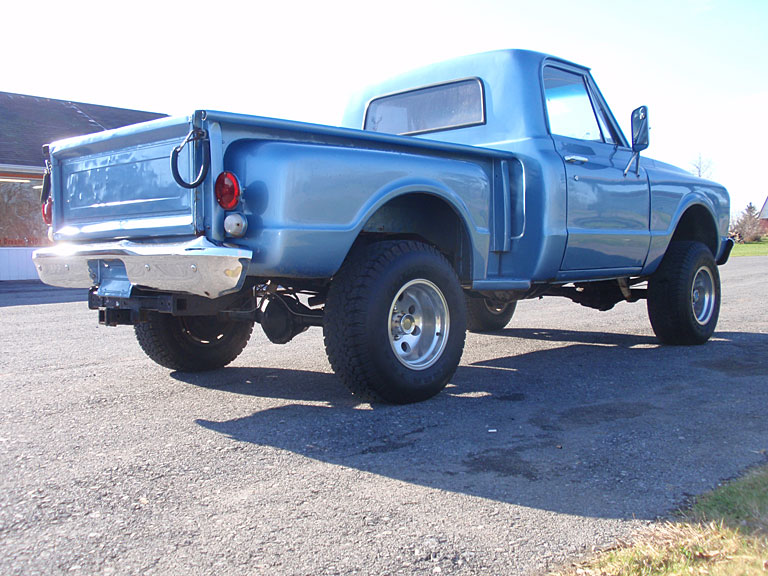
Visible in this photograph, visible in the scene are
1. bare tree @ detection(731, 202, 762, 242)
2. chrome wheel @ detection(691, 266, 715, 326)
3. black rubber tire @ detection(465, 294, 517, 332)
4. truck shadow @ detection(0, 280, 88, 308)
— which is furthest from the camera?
bare tree @ detection(731, 202, 762, 242)

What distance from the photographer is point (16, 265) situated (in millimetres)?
18406

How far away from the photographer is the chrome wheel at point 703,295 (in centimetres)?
692

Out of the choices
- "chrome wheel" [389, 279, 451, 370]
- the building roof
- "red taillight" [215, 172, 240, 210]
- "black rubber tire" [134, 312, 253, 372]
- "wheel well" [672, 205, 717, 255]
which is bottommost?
"black rubber tire" [134, 312, 253, 372]

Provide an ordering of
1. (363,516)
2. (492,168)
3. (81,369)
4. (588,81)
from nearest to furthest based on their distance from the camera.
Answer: (363,516) < (492,168) < (81,369) < (588,81)

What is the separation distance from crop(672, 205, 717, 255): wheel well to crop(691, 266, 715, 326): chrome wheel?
36 centimetres

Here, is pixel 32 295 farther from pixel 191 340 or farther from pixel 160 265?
pixel 160 265

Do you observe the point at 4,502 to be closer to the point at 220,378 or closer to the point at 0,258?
the point at 220,378

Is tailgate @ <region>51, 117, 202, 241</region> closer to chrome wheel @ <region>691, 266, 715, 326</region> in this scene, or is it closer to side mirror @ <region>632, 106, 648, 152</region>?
side mirror @ <region>632, 106, 648, 152</region>

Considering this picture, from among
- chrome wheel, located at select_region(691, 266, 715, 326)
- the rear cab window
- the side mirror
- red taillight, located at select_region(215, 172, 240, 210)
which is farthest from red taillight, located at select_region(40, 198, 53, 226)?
chrome wheel, located at select_region(691, 266, 715, 326)

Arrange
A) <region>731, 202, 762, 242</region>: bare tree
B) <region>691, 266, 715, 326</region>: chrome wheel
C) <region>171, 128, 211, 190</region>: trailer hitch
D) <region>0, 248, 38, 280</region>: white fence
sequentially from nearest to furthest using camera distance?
<region>171, 128, 211, 190</region>: trailer hitch < <region>691, 266, 715, 326</region>: chrome wheel < <region>0, 248, 38, 280</region>: white fence < <region>731, 202, 762, 242</region>: bare tree

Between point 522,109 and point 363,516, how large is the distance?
3.75 m

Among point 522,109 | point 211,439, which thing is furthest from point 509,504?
point 522,109

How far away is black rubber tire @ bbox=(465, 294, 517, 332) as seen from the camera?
770cm

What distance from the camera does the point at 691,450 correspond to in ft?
11.2
